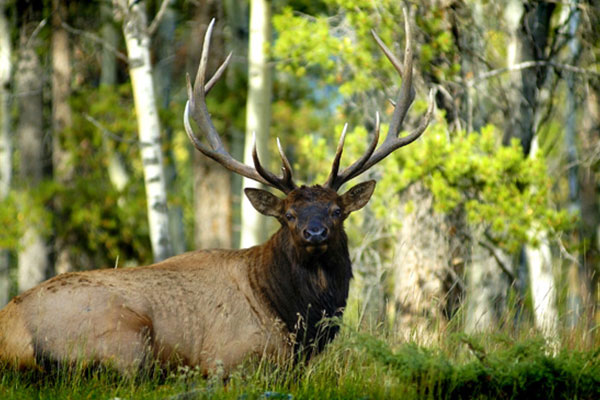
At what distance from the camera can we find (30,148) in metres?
19.0

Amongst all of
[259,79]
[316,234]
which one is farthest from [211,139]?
[259,79]

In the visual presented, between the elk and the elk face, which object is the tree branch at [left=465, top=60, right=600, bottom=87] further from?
the elk face

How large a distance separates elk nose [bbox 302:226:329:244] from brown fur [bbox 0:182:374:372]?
87 mm

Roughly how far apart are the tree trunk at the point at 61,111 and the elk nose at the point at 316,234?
45.4ft

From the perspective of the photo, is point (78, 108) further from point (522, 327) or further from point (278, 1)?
point (522, 327)

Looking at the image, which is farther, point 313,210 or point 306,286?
point 306,286

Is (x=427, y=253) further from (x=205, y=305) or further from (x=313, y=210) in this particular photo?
(x=205, y=305)

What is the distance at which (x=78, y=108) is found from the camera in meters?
19.5

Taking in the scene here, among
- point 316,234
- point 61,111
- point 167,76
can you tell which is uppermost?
point 167,76

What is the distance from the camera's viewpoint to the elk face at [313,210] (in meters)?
6.61

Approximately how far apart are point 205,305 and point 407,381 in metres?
1.95

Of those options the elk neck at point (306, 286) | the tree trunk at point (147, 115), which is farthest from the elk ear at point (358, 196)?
the tree trunk at point (147, 115)

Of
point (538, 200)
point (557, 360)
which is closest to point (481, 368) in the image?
point (557, 360)

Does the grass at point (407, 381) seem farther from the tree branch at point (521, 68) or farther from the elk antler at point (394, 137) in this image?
the tree branch at point (521, 68)
